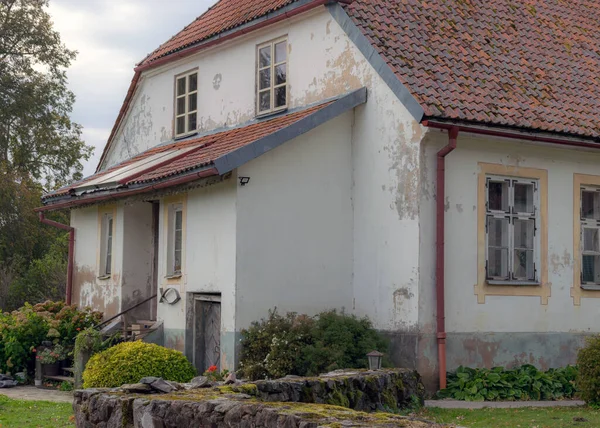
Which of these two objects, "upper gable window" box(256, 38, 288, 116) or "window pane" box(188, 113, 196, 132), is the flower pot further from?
"upper gable window" box(256, 38, 288, 116)

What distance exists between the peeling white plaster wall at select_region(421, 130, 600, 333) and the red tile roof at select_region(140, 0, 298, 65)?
4562 mm

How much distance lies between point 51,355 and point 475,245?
8392 millimetres

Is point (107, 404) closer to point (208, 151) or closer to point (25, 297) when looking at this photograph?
point (208, 151)

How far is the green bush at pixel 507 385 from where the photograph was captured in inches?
561

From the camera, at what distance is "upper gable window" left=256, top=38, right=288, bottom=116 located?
17.7 m

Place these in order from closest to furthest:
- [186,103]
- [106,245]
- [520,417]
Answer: [520,417]
[106,245]
[186,103]

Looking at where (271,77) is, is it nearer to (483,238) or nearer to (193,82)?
(193,82)

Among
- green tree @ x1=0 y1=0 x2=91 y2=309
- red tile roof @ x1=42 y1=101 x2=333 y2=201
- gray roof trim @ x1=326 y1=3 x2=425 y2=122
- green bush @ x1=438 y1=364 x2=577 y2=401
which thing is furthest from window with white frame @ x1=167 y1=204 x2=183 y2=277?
green tree @ x1=0 y1=0 x2=91 y2=309

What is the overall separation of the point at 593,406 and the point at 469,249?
3.29 meters

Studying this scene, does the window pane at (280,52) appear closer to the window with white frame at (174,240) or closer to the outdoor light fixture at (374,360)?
the window with white frame at (174,240)

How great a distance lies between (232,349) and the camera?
1493 cm

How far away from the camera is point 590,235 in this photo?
16.8 metres

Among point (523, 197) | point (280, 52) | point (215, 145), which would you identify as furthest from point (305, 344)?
point (280, 52)

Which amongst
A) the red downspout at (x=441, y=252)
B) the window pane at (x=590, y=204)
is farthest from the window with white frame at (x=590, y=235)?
the red downspout at (x=441, y=252)
